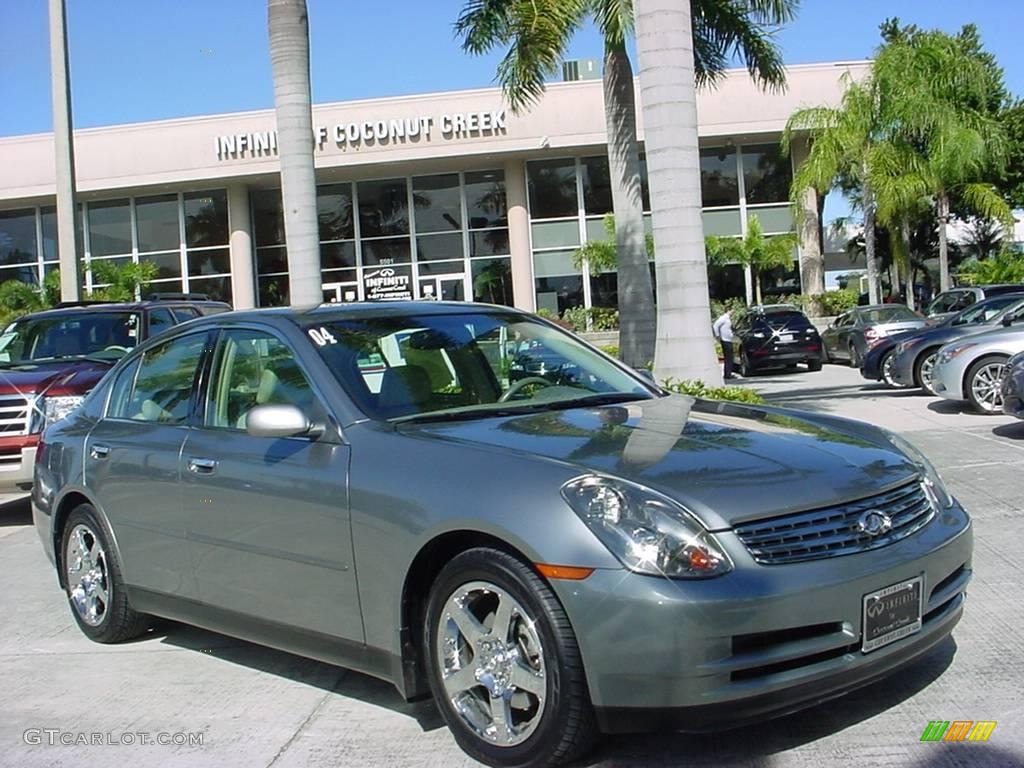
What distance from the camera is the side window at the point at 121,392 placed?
19.4ft

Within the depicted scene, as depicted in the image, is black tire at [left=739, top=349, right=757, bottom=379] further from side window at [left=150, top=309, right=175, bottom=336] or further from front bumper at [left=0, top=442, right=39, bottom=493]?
front bumper at [left=0, top=442, right=39, bottom=493]

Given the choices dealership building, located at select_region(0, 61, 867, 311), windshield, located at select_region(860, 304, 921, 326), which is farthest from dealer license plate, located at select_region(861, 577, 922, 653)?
dealership building, located at select_region(0, 61, 867, 311)

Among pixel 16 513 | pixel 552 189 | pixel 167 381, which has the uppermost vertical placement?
pixel 552 189

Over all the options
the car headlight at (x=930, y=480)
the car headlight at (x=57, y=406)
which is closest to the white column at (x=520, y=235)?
the car headlight at (x=57, y=406)

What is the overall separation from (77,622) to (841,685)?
4260 millimetres

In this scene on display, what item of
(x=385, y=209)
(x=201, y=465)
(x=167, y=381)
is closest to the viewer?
(x=201, y=465)

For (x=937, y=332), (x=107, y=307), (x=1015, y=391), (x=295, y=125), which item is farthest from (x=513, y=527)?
(x=937, y=332)

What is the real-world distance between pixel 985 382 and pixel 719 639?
10.8m

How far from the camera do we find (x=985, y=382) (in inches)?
514

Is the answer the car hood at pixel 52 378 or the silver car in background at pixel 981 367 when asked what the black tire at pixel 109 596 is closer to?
the car hood at pixel 52 378

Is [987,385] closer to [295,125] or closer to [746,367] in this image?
[295,125]

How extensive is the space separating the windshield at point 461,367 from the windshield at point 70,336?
6.33 metres

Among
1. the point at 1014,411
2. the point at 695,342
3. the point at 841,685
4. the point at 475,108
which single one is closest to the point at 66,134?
the point at 695,342

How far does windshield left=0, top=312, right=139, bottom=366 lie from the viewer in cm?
1077
